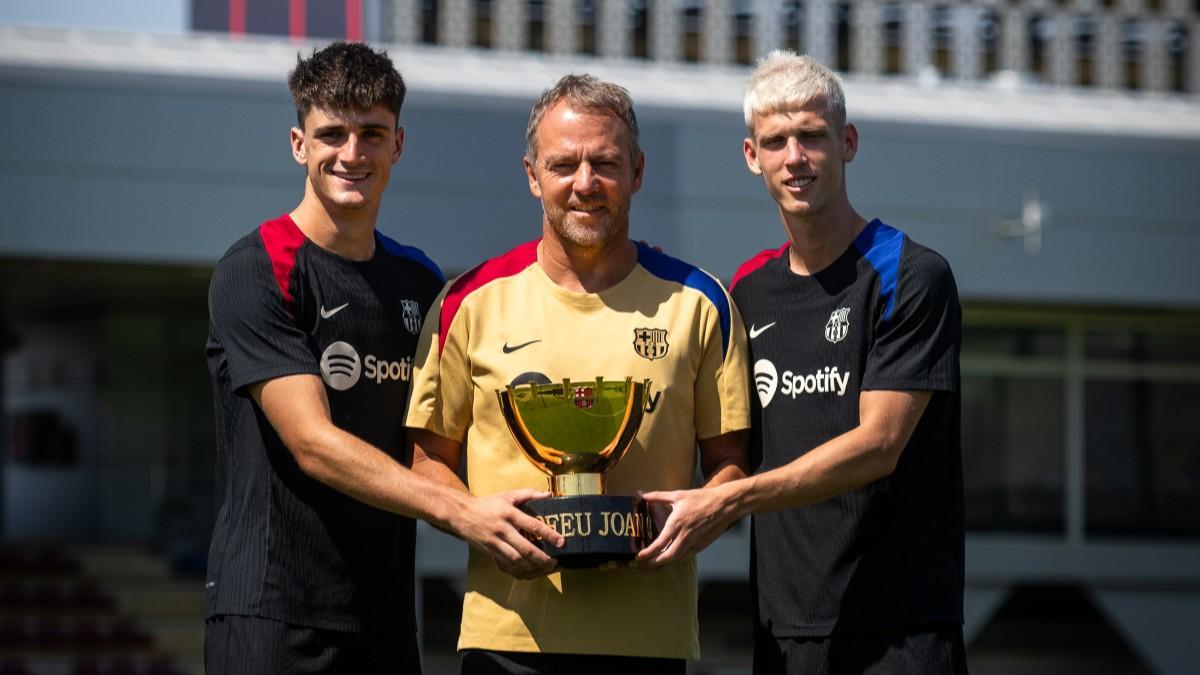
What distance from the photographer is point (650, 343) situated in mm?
3447

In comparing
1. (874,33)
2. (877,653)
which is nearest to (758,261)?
(877,653)

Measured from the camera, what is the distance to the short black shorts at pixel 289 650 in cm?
354

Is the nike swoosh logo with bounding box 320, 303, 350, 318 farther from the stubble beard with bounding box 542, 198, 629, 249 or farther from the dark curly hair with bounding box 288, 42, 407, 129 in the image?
the stubble beard with bounding box 542, 198, 629, 249

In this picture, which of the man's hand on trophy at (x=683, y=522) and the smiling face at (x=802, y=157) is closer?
the man's hand on trophy at (x=683, y=522)

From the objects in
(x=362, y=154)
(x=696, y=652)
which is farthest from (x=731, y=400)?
(x=362, y=154)

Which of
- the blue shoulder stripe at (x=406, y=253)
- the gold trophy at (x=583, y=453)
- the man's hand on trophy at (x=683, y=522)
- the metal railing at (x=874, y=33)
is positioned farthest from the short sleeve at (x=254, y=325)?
the metal railing at (x=874, y=33)

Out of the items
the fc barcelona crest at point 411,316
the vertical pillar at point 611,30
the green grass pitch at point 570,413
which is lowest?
the green grass pitch at point 570,413

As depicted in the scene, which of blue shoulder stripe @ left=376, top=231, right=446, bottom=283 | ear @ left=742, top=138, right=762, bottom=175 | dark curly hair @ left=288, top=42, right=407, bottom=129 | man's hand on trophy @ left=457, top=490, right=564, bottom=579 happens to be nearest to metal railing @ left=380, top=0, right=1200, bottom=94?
blue shoulder stripe @ left=376, top=231, right=446, bottom=283

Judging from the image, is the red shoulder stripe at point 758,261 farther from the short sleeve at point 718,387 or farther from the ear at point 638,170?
the ear at point 638,170

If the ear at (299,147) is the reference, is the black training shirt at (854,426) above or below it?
below

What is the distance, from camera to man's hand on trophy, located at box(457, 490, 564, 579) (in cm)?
319

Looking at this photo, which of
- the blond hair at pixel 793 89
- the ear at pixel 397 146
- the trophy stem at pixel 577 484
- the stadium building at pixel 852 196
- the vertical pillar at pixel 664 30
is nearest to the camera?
the trophy stem at pixel 577 484

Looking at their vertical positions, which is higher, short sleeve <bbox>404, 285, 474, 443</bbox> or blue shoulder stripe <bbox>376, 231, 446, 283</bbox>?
blue shoulder stripe <bbox>376, 231, 446, 283</bbox>

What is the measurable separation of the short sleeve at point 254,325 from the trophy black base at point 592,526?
2.16 feet
